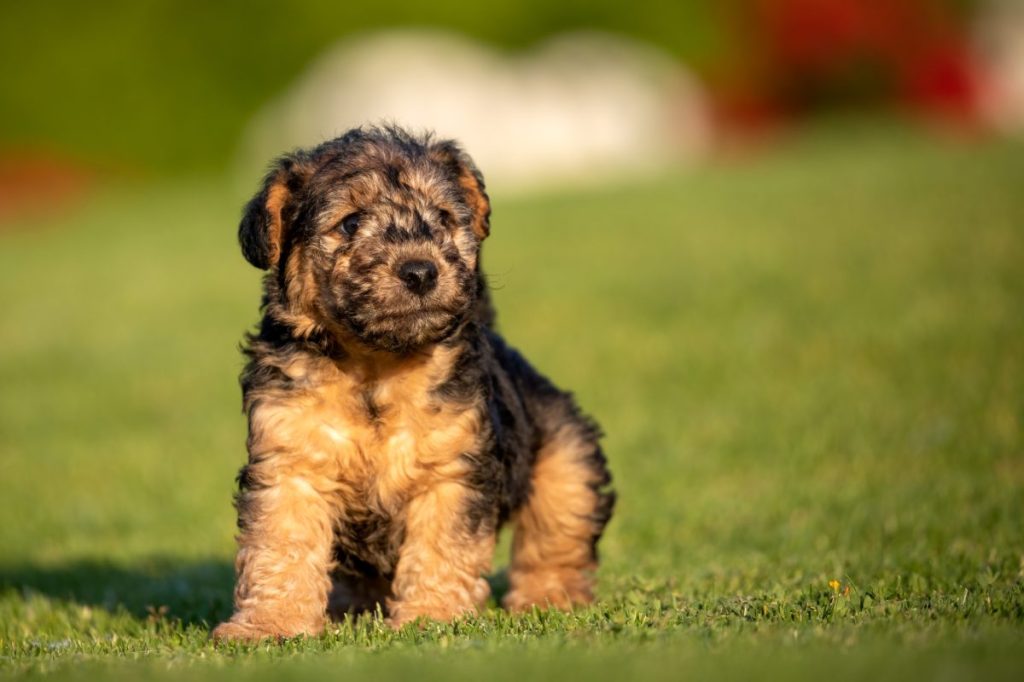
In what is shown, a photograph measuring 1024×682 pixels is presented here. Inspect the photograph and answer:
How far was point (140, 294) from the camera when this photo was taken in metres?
22.7

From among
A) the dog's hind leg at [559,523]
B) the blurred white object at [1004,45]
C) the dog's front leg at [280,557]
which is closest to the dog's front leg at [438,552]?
the dog's front leg at [280,557]

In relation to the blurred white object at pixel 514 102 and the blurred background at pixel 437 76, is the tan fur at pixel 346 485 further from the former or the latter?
the blurred background at pixel 437 76

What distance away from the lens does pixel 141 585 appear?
8828 millimetres

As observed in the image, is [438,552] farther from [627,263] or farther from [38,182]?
→ [38,182]

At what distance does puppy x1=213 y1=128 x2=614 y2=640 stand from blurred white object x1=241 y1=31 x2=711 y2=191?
90.5 ft

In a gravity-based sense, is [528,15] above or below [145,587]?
above

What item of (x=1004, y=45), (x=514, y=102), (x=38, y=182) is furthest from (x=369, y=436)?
(x=1004, y=45)

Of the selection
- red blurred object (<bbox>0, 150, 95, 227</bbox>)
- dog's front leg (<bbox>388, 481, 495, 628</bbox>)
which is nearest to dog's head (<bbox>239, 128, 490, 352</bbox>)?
dog's front leg (<bbox>388, 481, 495, 628</bbox>)

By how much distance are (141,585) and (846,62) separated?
3447 cm

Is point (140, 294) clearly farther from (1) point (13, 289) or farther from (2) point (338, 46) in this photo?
(2) point (338, 46)

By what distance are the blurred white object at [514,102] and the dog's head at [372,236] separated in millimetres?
27419

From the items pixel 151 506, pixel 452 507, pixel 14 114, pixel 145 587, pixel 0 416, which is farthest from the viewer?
pixel 14 114

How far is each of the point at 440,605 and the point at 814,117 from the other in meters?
35.2

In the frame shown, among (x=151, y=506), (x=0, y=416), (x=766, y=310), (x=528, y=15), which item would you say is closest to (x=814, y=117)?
(x=528, y=15)
